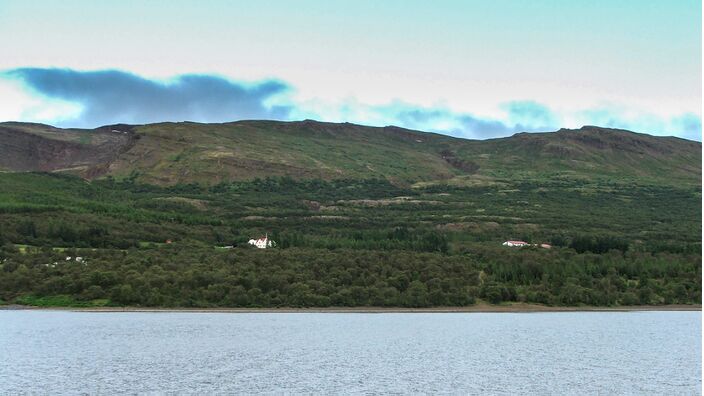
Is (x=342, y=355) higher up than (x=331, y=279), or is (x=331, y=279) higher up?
(x=331, y=279)

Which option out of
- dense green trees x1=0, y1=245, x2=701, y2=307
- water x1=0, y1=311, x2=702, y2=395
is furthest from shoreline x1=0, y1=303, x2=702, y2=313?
water x1=0, y1=311, x2=702, y2=395

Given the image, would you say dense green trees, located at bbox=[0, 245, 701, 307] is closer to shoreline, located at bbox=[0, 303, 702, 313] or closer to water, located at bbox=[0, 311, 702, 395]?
shoreline, located at bbox=[0, 303, 702, 313]

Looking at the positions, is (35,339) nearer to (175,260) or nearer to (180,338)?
(180,338)

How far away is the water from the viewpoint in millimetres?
65125

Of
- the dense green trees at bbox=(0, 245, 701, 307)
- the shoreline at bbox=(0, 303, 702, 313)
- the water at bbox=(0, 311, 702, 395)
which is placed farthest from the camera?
the dense green trees at bbox=(0, 245, 701, 307)

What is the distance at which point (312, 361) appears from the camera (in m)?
80.8

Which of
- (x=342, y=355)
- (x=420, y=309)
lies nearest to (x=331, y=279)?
(x=420, y=309)

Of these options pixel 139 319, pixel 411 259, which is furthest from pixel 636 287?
pixel 139 319

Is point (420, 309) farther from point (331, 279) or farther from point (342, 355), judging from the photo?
point (342, 355)

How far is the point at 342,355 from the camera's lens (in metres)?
86.0

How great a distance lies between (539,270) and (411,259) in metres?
26.8

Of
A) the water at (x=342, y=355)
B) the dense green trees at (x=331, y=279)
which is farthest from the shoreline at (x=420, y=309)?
the water at (x=342, y=355)

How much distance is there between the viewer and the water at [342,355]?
65.1 metres

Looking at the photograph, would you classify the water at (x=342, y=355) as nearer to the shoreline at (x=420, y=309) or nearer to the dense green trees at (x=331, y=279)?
the shoreline at (x=420, y=309)
